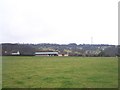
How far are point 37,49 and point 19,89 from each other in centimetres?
9210

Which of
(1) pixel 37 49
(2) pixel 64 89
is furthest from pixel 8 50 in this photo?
(2) pixel 64 89

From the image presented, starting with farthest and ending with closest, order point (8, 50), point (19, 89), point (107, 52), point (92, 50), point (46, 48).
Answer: point (46, 48), point (92, 50), point (107, 52), point (8, 50), point (19, 89)

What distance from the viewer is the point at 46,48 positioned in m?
110

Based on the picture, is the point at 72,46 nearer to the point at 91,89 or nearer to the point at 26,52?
the point at 26,52

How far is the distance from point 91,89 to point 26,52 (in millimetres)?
73890

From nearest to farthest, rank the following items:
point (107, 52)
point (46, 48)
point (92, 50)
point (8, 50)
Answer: point (8, 50) < point (107, 52) < point (92, 50) < point (46, 48)

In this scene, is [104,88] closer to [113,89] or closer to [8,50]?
[113,89]

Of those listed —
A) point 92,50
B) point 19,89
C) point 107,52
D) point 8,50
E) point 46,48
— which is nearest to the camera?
point 19,89

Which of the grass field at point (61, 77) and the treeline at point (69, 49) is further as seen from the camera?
the treeline at point (69, 49)

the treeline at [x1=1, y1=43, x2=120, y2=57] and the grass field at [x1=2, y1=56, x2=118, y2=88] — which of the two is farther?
the treeline at [x1=1, y1=43, x2=120, y2=57]

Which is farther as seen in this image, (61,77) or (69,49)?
(69,49)

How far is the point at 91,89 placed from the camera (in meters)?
15.9

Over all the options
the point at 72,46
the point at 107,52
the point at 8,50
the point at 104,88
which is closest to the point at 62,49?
the point at 72,46

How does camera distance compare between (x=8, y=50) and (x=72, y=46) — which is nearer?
(x=8, y=50)
